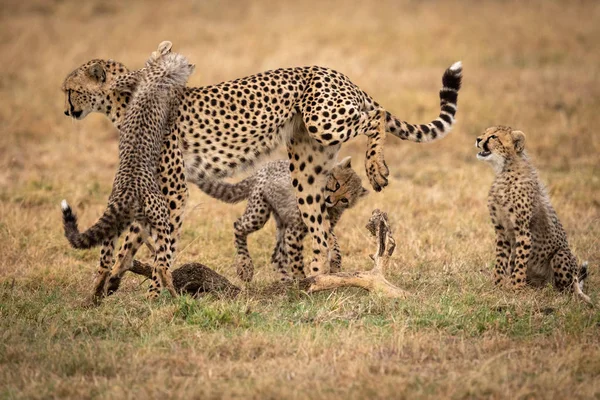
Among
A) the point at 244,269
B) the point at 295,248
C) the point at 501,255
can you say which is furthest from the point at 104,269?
the point at 501,255

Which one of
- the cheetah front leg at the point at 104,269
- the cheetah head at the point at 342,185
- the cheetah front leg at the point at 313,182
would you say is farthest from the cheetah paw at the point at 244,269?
the cheetah front leg at the point at 104,269

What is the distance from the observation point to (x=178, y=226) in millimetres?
5941

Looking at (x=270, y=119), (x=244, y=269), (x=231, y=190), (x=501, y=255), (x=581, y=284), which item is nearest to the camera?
(x=581, y=284)

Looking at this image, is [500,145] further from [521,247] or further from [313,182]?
[313,182]

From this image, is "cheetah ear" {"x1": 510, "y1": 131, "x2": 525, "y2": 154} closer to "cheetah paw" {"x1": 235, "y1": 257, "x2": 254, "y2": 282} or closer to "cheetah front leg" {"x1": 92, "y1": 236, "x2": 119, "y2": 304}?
"cheetah paw" {"x1": 235, "y1": 257, "x2": 254, "y2": 282}

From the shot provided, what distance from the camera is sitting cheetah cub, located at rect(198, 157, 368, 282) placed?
6.68 meters

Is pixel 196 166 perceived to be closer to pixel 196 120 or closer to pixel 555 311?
pixel 196 120

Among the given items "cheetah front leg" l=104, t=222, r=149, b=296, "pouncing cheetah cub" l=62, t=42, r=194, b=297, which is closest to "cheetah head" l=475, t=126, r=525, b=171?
"pouncing cheetah cub" l=62, t=42, r=194, b=297

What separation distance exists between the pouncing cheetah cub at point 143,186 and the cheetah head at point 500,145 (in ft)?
7.09

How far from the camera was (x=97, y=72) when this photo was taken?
6148 millimetres

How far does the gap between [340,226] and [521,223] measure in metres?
2.14

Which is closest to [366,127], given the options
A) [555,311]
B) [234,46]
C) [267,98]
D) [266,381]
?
[267,98]

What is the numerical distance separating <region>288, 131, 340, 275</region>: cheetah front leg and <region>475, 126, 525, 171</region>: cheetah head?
3.43ft

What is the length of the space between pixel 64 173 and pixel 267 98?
3.95 metres
